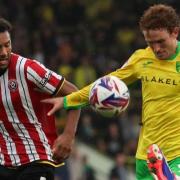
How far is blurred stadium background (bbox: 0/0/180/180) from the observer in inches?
591

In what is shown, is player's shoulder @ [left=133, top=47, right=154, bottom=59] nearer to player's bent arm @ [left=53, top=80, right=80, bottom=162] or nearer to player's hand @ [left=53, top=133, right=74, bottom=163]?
player's bent arm @ [left=53, top=80, right=80, bottom=162]

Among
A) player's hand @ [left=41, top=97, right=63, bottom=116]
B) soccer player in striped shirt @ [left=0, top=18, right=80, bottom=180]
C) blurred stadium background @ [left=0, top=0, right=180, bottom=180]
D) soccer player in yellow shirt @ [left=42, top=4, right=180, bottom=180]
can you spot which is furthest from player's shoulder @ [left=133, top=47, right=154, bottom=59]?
blurred stadium background @ [left=0, top=0, right=180, bottom=180]

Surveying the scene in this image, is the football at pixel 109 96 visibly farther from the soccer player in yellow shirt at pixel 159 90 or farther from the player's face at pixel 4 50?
the player's face at pixel 4 50

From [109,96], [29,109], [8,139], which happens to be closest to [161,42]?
[109,96]

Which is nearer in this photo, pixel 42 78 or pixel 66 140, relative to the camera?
pixel 66 140

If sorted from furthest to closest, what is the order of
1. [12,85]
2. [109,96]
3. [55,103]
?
[12,85], [55,103], [109,96]

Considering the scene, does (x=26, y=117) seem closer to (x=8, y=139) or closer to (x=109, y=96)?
(x=8, y=139)

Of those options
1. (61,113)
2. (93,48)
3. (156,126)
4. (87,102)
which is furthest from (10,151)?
(93,48)

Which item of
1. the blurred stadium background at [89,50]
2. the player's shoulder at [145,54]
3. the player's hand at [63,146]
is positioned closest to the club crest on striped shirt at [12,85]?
the player's hand at [63,146]

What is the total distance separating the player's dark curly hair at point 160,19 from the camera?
7297mm

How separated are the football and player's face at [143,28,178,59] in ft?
1.47

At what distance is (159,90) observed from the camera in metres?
7.38

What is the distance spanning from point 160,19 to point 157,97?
68cm

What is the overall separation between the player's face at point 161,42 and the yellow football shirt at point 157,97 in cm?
12
